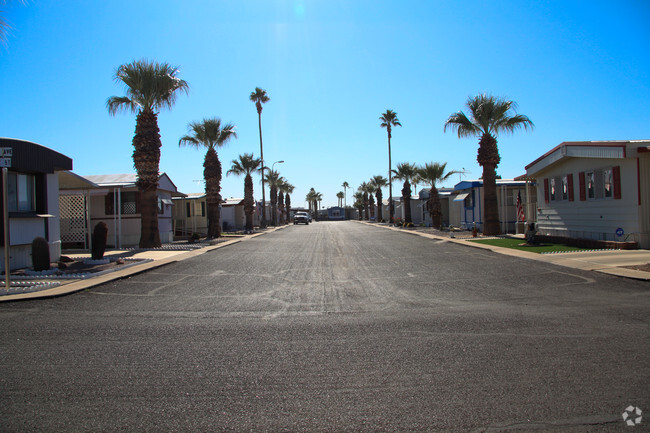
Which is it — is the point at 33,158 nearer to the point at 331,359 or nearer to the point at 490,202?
the point at 331,359

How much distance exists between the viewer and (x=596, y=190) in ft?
55.8

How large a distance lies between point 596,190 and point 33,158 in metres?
19.2

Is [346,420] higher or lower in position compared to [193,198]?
lower

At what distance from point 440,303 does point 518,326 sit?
1.87 metres

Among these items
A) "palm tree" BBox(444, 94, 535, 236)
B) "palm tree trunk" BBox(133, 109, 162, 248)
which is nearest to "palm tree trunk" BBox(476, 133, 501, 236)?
"palm tree" BBox(444, 94, 535, 236)

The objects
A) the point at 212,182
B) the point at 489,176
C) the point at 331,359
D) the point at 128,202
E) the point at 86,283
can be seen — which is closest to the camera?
the point at 331,359

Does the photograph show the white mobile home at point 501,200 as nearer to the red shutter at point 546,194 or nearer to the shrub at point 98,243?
the red shutter at point 546,194

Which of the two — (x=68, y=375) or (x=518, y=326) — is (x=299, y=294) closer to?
(x=518, y=326)

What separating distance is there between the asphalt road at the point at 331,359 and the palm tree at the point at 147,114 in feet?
38.4

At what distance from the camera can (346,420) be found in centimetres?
362

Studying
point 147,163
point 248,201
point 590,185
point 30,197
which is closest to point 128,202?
point 147,163

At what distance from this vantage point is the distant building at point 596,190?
48.2ft

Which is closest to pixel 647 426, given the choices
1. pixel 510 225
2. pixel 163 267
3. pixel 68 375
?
pixel 68 375

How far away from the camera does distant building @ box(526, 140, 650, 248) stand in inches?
578
